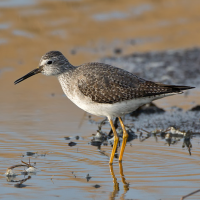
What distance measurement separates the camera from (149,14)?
19828 mm

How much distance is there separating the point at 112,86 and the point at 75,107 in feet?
10.7

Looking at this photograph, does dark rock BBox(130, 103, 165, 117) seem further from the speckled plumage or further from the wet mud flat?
the speckled plumage

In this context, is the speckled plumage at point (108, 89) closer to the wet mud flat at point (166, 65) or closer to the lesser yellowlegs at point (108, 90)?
the lesser yellowlegs at point (108, 90)

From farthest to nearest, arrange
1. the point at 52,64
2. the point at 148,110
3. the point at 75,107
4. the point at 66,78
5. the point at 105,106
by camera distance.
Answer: the point at 75,107 < the point at 148,110 < the point at 52,64 < the point at 66,78 < the point at 105,106

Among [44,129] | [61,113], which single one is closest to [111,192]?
[44,129]

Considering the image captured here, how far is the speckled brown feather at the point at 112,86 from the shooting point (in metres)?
8.41

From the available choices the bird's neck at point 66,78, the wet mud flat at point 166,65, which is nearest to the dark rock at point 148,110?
the wet mud flat at point 166,65

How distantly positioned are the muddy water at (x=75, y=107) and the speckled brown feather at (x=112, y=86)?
106 cm

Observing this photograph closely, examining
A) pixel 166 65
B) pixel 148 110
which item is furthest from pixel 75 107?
pixel 166 65

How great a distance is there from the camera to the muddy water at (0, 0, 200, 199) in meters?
7.06

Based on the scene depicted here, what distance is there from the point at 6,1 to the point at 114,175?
1364 centimetres

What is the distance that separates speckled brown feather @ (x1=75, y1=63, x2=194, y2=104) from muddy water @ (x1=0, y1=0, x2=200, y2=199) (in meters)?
1.06

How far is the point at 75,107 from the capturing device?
38.1 ft

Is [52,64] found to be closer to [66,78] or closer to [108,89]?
[66,78]
